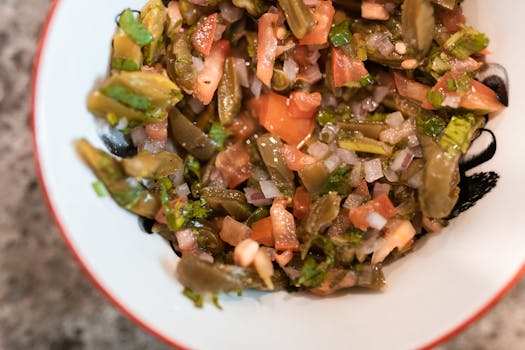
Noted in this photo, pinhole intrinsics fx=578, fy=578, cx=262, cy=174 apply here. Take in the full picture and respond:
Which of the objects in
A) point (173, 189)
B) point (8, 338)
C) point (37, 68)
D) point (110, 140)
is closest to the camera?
point (37, 68)

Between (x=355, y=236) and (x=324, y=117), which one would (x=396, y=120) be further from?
(x=355, y=236)

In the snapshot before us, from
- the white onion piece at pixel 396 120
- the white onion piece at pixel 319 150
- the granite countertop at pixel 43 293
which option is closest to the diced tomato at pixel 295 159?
the white onion piece at pixel 319 150

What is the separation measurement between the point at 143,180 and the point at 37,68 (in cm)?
38

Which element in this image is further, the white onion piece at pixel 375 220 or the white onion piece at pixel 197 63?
the white onion piece at pixel 197 63

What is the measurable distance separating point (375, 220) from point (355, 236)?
0.07 meters

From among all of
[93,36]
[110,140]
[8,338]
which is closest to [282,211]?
[110,140]

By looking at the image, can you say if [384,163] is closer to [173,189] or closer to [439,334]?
[439,334]

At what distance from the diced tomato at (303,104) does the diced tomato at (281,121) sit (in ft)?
0.05

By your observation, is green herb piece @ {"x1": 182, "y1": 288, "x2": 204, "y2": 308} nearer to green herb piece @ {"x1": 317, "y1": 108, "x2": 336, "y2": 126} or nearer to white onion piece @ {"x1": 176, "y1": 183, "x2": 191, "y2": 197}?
white onion piece @ {"x1": 176, "y1": 183, "x2": 191, "y2": 197}

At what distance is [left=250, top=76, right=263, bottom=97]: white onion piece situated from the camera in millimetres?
1587

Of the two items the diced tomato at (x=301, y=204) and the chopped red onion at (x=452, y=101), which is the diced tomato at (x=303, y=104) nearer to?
the diced tomato at (x=301, y=204)

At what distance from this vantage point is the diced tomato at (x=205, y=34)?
4.98 ft

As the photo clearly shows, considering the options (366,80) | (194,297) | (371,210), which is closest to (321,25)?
(366,80)

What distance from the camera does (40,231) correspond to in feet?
6.84
